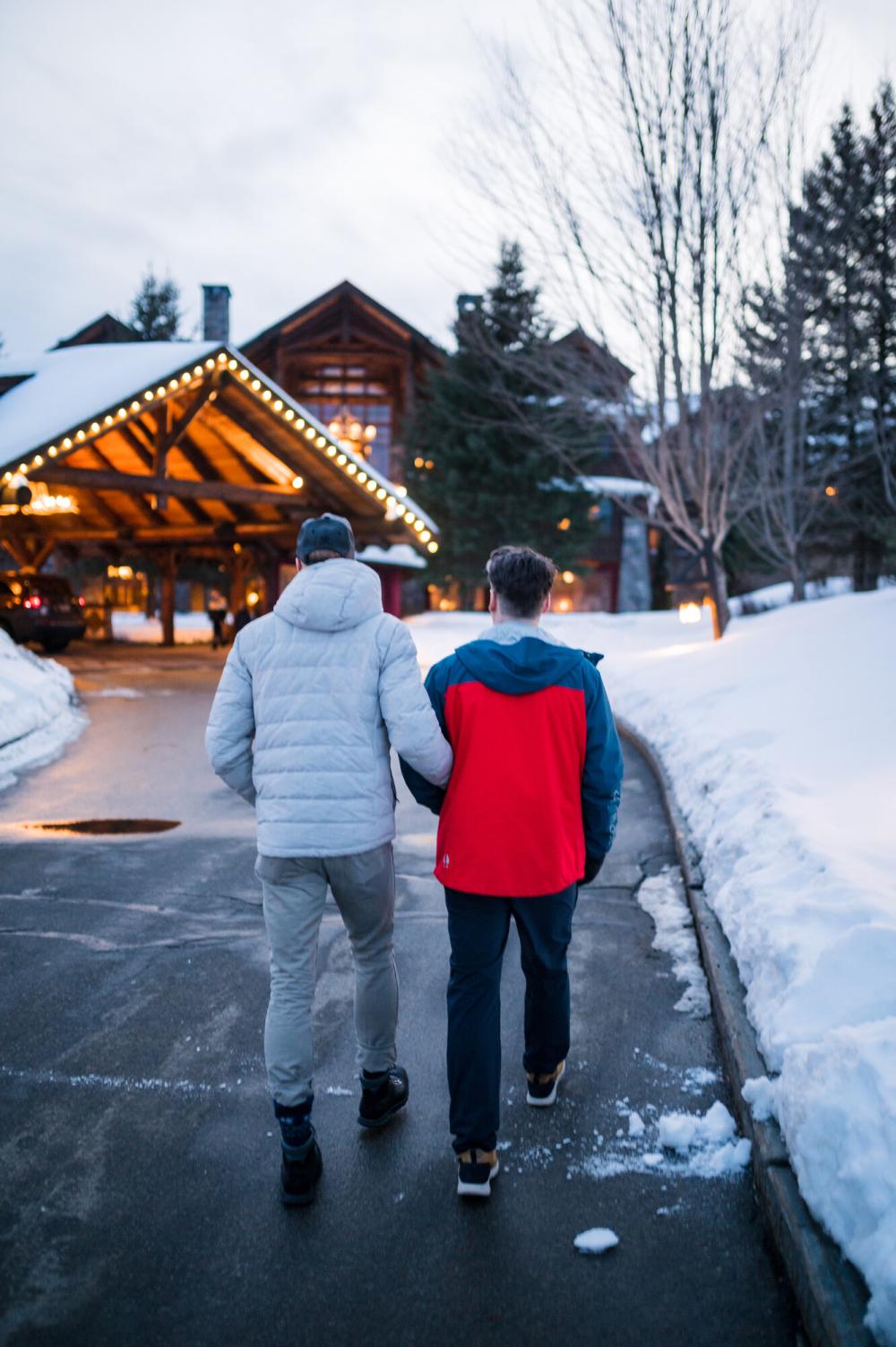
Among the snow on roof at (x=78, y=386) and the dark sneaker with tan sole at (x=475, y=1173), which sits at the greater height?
the snow on roof at (x=78, y=386)

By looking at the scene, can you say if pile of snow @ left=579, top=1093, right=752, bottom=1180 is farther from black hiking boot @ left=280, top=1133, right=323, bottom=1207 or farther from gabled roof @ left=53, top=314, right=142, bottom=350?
gabled roof @ left=53, top=314, right=142, bottom=350

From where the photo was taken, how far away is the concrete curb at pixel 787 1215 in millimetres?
2119

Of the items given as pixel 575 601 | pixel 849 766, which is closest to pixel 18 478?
pixel 849 766

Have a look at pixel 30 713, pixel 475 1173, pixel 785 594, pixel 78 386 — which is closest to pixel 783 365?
pixel 78 386

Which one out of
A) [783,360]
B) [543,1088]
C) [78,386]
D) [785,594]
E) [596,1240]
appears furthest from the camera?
[785,594]

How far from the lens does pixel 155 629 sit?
39.9 m

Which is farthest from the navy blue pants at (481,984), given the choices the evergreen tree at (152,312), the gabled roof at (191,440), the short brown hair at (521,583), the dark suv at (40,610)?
the evergreen tree at (152,312)

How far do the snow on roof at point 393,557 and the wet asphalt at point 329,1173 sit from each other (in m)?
21.9

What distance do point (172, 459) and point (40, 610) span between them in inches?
187

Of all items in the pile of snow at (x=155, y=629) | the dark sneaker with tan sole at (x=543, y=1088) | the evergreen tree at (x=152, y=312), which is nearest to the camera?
the dark sneaker with tan sole at (x=543, y=1088)

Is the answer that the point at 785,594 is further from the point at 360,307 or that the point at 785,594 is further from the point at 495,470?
the point at 360,307

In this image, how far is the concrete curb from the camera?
2119 millimetres

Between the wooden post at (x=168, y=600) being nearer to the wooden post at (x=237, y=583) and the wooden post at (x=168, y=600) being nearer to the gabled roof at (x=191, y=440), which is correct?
the wooden post at (x=237, y=583)

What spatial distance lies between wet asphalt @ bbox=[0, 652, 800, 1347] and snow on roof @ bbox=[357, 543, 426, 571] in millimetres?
21948
